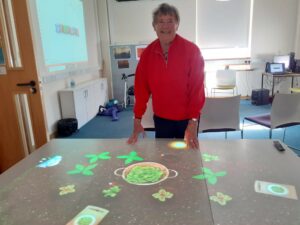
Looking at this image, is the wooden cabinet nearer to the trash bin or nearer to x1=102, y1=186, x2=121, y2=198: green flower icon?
the trash bin

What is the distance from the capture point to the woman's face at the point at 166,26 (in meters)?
1.44

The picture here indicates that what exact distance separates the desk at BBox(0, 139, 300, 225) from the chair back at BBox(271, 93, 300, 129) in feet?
4.53

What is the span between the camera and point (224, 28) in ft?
19.0

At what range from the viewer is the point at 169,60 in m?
1.50

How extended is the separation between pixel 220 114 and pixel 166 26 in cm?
142

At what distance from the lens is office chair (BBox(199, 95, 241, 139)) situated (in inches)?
100

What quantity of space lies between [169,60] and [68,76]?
320 cm

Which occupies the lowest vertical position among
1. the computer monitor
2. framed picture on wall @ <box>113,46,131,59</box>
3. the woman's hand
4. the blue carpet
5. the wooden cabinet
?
the blue carpet

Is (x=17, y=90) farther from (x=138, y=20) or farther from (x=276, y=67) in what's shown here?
(x=276, y=67)

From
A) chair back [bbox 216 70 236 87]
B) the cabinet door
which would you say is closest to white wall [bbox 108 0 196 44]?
chair back [bbox 216 70 236 87]

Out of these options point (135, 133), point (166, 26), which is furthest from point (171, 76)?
point (135, 133)

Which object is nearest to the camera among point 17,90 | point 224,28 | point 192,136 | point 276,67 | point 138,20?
point 192,136

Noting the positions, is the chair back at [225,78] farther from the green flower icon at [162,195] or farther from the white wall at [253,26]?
the green flower icon at [162,195]

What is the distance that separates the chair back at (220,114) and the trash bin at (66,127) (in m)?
2.16
